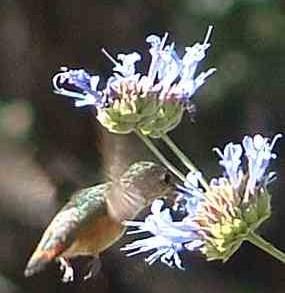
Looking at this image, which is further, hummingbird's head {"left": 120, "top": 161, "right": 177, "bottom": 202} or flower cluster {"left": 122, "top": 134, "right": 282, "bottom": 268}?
hummingbird's head {"left": 120, "top": 161, "right": 177, "bottom": 202}

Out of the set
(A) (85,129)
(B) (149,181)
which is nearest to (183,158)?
(B) (149,181)

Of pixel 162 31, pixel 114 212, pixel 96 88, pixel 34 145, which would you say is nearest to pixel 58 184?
pixel 34 145

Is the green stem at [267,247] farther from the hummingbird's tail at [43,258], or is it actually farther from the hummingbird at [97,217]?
the hummingbird's tail at [43,258]

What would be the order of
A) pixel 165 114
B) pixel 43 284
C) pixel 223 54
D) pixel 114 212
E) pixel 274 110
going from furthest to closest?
1. pixel 43 284
2. pixel 274 110
3. pixel 223 54
4. pixel 114 212
5. pixel 165 114

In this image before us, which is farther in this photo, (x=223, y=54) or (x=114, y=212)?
(x=223, y=54)

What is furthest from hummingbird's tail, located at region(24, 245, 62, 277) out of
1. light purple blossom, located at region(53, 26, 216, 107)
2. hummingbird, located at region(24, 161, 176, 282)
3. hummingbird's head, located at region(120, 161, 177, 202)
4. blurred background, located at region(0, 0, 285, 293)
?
blurred background, located at region(0, 0, 285, 293)

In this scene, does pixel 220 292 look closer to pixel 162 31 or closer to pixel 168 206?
pixel 162 31

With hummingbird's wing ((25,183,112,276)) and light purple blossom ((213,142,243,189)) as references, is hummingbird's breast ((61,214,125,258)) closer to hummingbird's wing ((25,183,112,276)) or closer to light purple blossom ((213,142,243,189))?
hummingbird's wing ((25,183,112,276))
